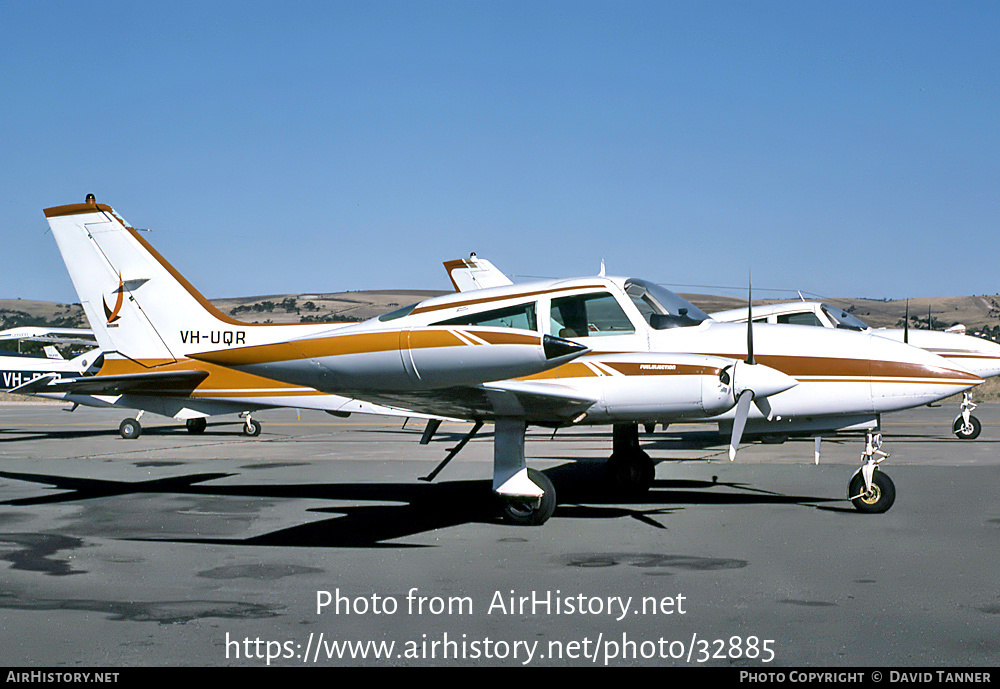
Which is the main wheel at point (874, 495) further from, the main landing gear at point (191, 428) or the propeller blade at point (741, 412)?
the main landing gear at point (191, 428)

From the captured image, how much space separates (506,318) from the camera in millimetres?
9656

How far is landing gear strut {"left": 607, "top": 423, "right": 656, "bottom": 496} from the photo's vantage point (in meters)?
11.4

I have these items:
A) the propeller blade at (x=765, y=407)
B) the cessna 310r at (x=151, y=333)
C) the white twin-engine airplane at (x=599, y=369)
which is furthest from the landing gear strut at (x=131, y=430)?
the propeller blade at (x=765, y=407)

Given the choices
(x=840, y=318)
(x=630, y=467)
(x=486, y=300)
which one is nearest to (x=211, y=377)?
(x=486, y=300)

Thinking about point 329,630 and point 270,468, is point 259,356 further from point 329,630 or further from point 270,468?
point 270,468

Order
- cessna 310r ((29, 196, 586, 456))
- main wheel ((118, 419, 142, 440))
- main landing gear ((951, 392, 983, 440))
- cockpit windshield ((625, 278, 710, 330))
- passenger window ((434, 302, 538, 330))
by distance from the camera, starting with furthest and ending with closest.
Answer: main wheel ((118, 419, 142, 440)) → main landing gear ((951, 392, 983, 440)) → cessna 310r ((29, 196, 586, 456)) → cockpit windshield ((625, 278, 710, 330)) → passenger window ((434, 302, 538, 330))

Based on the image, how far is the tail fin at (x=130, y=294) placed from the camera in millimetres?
13625

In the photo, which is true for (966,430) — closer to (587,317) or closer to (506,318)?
(587,317)

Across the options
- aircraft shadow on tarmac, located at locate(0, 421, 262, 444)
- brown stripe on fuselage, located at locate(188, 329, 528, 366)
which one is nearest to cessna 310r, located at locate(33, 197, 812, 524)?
brown stripe on fuselage, located at locate(188, 329, 528, 366)

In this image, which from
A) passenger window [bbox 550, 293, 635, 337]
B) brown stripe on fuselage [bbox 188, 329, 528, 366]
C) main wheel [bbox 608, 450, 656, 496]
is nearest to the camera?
brown stripe on fuselage [bbox 188, 329, 528, 366]

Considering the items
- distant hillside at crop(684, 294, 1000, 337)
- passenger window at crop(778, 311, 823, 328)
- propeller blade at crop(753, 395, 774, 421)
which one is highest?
passenger window at crop(778, 311, 823, 328)

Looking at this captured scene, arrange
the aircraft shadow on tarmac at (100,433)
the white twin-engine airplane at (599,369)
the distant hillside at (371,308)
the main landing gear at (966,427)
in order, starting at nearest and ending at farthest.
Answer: the white twin-engine airplane at (599,369)
the main landing gear at (966,427)
the aircraft shadow on tarmac at (100,433)
the distant hillside at (371,308)

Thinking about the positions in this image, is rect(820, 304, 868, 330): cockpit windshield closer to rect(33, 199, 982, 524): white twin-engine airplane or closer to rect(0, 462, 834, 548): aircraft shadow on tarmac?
rect(0, 462, 834, 548): aircraft shadow on tarmac
